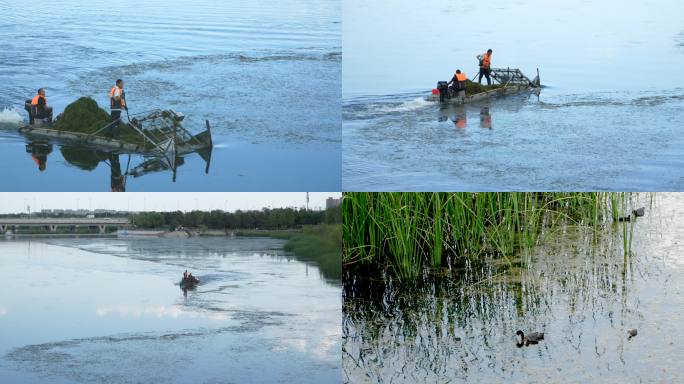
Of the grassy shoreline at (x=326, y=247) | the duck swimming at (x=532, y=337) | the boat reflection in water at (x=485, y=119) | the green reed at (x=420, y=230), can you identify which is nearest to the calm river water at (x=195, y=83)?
the grassy shoreline at (x=326, y=247)

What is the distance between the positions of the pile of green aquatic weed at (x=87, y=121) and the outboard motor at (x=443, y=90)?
832cm

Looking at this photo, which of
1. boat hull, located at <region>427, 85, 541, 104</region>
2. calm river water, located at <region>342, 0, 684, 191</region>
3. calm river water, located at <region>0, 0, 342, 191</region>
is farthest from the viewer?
boat hull, located at <region>427, 85, 541, 104</region>

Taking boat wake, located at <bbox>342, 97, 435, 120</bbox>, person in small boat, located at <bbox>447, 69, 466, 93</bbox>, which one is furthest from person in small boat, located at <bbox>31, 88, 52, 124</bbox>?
person in small boat, located at <bbox>447, 69, 466, 93</bbox>

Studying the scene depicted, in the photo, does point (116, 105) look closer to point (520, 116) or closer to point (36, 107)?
point (36, 107)

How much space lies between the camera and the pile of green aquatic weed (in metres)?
10.1

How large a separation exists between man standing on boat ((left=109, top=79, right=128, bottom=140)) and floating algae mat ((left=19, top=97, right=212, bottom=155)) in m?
0.14

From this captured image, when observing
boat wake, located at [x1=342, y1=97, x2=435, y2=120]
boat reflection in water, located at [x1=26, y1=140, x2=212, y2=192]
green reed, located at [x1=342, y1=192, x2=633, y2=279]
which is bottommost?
green reed, located at [x1=342, y1=192, x2=633, y2=279]

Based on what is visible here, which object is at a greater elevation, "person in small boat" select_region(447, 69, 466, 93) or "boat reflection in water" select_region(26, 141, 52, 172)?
"person in small boat" select_region(447, 69, 466, 93)

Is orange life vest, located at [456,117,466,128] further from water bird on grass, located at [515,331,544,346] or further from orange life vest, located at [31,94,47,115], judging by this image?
water bird on grass, located at [515,331,544,346]

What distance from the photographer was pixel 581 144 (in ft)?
39.7

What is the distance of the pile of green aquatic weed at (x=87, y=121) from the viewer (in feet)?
33.3

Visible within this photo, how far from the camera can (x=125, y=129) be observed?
34.1 ft

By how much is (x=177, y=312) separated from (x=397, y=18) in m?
33.6

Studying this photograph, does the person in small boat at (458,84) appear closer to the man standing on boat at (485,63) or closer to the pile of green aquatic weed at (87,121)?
the man standing on boat at (485,63)
